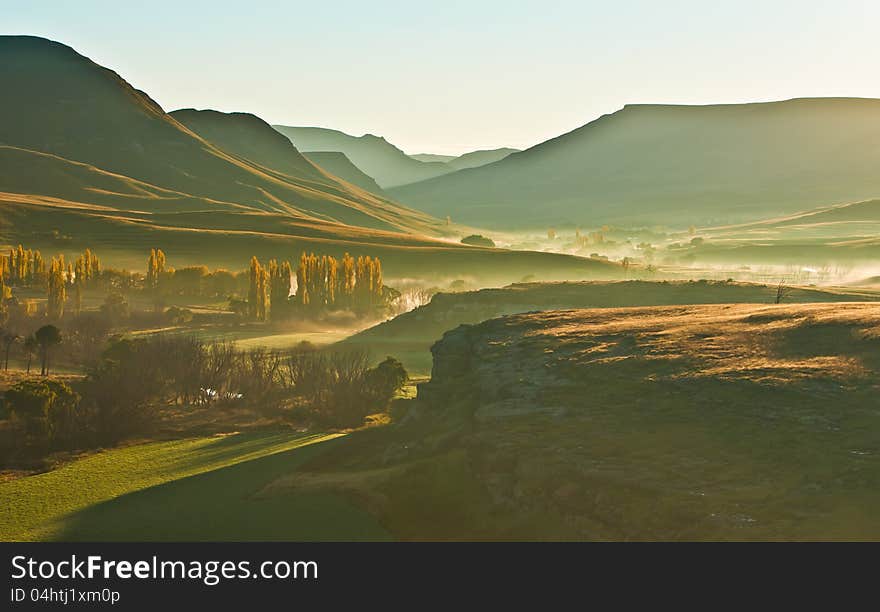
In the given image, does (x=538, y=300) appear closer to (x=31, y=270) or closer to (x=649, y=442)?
(x=649, y=442)

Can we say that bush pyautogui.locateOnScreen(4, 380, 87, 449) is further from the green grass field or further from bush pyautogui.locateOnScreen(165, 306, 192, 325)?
bush pyautogui.locateOnScreen(165, 306, 192, 325)

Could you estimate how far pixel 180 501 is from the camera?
44.8 metres

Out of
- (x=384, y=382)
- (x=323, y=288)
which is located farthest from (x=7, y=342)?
(x=323, y=288)

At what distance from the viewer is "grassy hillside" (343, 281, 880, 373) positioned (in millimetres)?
113312

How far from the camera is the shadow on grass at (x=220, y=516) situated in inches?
1542

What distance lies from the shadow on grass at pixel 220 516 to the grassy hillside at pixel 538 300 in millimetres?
61875

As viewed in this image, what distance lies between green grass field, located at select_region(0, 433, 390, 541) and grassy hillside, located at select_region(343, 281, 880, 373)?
53166 millimetres

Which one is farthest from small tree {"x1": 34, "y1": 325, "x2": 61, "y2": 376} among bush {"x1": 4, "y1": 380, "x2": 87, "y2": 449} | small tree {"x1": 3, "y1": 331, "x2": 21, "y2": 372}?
bush {"x1": 4, "y1": 380, "x2": 87, "y2": 449}

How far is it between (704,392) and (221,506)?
24.3m

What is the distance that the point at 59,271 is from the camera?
6161 inches

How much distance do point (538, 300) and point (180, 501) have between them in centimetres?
9303

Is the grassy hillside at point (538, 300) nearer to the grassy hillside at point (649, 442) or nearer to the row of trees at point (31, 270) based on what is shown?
the grassy hillside at point (649, 442)

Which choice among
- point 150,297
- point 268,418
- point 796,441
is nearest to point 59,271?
point 150,297
